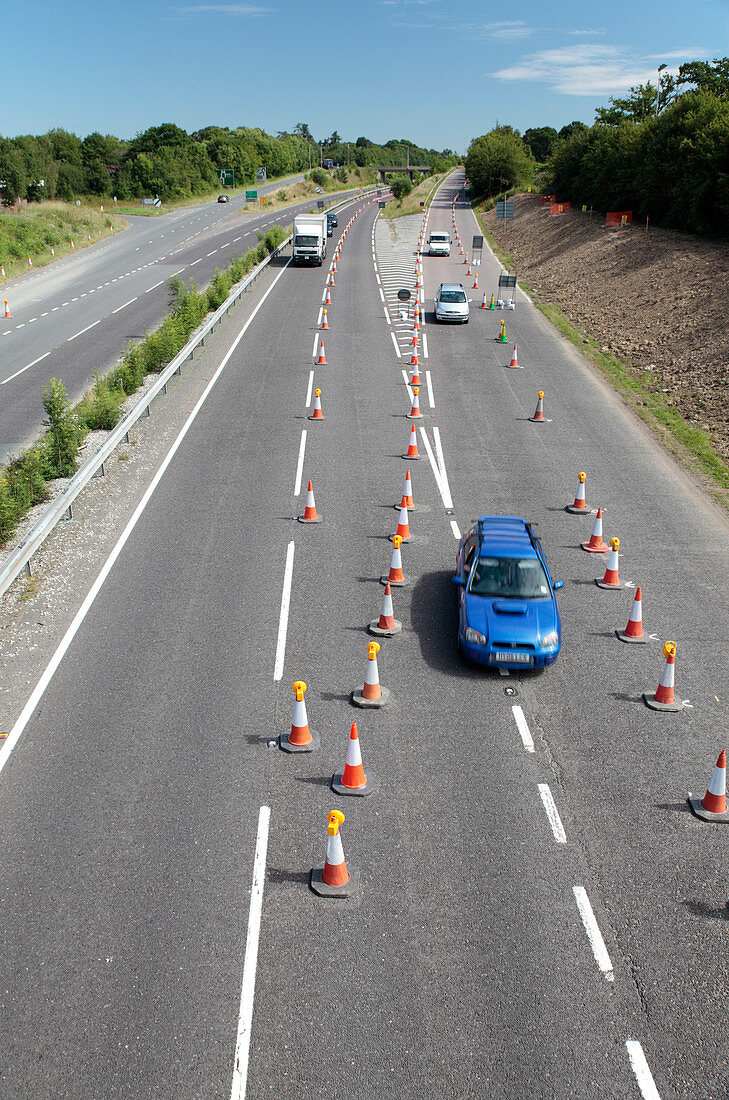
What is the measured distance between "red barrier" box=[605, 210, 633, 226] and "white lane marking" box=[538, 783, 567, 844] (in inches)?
1694

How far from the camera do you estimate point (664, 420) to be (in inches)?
849

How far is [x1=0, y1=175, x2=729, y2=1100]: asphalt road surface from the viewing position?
571 centimetres

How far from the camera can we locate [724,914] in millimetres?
6836

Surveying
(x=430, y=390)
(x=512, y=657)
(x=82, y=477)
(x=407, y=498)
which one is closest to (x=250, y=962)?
(x=512, y=657)

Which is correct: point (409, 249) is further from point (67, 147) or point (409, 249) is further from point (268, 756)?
point (67, 147)

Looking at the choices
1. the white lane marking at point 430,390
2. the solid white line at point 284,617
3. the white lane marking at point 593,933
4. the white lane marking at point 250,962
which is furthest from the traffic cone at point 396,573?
the white lane marking at point 430,390

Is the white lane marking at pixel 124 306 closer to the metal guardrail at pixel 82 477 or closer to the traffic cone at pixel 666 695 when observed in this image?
the metal guardrail at pixel 82 477

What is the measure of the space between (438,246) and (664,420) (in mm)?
35017

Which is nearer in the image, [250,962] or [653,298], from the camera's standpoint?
[250,962]

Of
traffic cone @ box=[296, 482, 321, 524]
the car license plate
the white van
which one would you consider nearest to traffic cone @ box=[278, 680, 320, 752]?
the car license plate

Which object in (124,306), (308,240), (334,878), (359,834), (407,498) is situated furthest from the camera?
(308,240)

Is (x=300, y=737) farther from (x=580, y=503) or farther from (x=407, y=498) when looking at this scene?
(x=580, y=503)

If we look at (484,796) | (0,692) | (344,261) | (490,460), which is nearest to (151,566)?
(0,692)

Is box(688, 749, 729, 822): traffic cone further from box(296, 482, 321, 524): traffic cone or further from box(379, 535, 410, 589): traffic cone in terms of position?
box(296, 482, 321, 524): traffic cone
